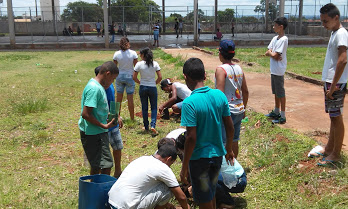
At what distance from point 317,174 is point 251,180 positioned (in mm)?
832

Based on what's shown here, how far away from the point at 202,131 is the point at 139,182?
0.79 meters

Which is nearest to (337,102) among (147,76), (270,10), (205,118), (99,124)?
(205,118)

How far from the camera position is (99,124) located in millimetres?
4066

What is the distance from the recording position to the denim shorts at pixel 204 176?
3264 mm

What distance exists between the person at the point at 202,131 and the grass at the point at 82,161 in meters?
1.17

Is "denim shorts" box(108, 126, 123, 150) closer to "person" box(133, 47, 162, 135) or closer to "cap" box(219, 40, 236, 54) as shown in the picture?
"cap" box(219, 40, 236, 54)

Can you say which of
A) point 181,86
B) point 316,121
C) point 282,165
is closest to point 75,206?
point 282,165

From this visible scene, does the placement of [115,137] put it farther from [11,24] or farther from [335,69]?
[11,24]

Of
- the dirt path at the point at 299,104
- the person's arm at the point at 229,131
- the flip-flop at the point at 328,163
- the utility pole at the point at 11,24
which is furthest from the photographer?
the utility pole at the point at 11,24

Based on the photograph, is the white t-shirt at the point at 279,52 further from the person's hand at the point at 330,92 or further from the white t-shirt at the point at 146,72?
the white t-shirt at the point at 146,72

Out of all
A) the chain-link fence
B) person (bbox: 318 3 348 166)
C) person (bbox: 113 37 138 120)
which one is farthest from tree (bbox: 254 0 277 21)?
person (bbox: 318 3 348 166)

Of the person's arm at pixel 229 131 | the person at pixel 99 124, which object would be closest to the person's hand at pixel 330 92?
the person's arm at pixel 229 131

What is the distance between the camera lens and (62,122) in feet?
25.9

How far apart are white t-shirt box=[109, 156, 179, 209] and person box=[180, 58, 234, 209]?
8.3 inches
